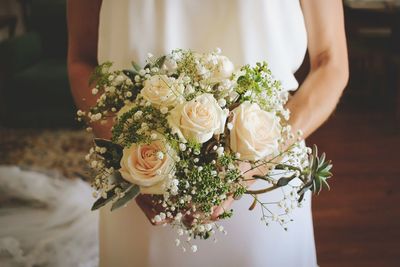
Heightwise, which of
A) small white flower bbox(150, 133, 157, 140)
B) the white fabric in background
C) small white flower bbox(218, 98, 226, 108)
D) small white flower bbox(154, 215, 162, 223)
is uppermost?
small white flower bbox(218, 98, 226, 108)

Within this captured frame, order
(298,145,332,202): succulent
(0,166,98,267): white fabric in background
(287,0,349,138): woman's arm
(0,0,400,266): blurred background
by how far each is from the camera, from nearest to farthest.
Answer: (298,145,332,202): succulent → (287,0,349,138): woman's arm → (0,166,98,267): white fabric in background → (0,0,400,266): blurred background

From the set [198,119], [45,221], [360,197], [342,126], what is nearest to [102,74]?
[198,119]

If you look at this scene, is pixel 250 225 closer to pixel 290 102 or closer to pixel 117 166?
pixel 290 102

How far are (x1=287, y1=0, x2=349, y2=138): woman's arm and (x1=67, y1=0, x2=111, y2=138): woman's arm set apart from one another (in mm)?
463

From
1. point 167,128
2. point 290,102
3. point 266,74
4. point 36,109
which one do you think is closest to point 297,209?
point 290,102

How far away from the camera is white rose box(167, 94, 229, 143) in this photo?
755 mm

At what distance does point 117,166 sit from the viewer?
2.83 feet

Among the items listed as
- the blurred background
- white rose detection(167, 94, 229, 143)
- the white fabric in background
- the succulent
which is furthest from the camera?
the blurred background

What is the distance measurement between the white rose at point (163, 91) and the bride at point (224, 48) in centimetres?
25

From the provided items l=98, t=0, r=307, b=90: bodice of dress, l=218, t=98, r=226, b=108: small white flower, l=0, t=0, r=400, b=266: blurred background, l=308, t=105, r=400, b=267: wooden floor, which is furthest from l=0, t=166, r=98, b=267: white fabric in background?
l=218, t=98, r=226, b=108: small white flower

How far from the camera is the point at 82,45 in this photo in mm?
A: 1219

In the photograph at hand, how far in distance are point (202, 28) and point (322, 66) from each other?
27cm

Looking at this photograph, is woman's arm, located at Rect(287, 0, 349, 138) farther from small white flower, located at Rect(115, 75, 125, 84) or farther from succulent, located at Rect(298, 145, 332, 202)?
small white flower, located at Rect(115, 75, 125, 84)

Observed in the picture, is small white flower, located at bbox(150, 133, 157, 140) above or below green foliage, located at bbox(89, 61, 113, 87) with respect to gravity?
below
